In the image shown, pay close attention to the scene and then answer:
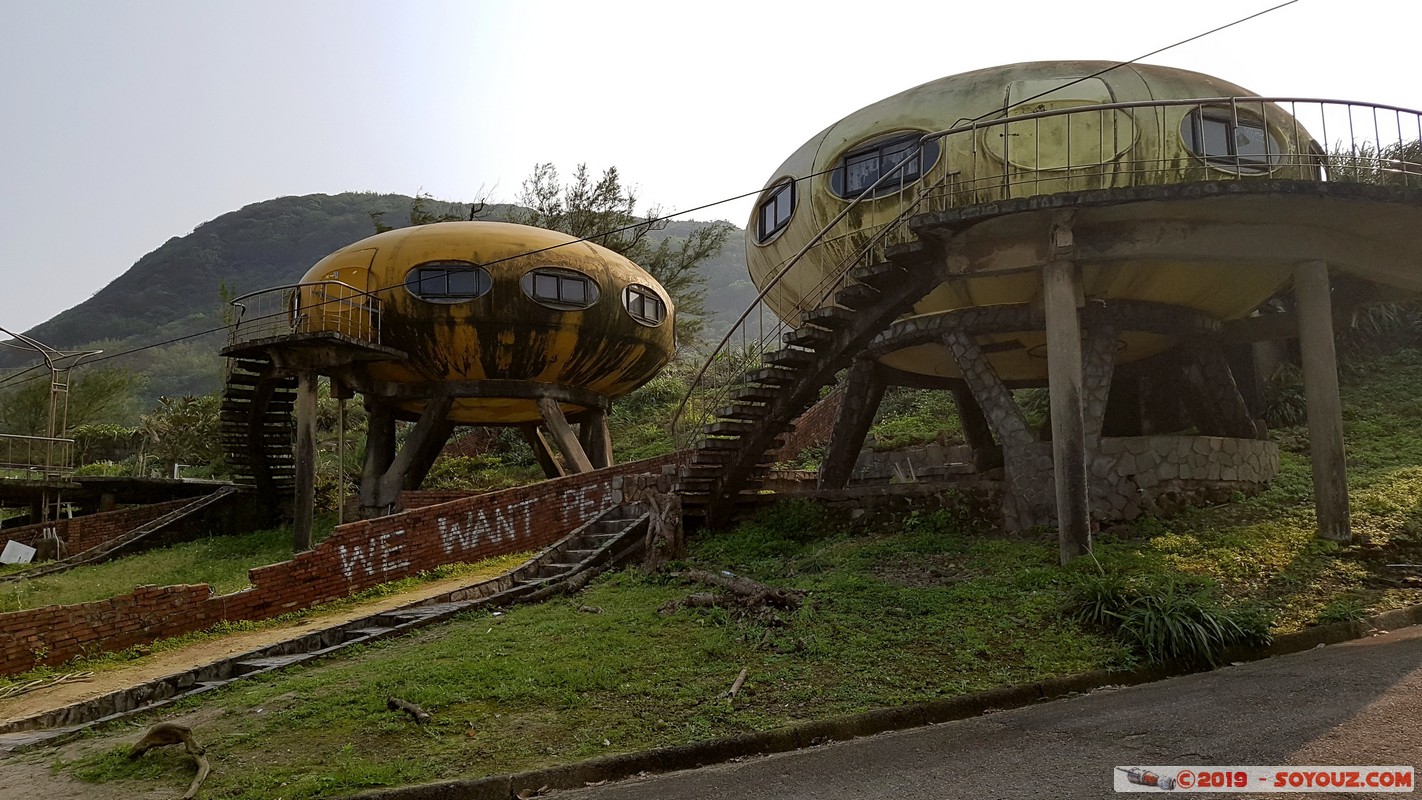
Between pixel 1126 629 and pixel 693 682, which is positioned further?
pixel 1126 629

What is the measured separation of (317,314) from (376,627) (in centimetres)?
1108

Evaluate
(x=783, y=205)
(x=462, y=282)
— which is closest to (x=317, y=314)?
(x=462, y=282)

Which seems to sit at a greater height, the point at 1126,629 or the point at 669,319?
the point at 669,319

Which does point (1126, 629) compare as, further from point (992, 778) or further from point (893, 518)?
point (893, 518)

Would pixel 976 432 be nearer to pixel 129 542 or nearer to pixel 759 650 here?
pixel 759 650

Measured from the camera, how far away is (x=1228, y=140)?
45.8ft

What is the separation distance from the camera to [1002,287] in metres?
14.9

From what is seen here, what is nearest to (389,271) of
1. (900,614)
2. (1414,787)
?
(900,614)

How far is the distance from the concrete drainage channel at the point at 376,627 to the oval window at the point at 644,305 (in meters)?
7.52

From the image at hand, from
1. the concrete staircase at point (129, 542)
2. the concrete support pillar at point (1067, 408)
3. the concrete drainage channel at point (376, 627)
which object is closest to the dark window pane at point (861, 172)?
the concrete support pillar at point (1067, 408)

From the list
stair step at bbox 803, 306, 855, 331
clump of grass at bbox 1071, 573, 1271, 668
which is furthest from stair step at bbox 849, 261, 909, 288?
clump of grass at bbox 1071, 573, 1271, 668

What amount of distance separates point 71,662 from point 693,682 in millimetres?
7765

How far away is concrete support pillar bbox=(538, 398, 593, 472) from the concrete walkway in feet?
51.6

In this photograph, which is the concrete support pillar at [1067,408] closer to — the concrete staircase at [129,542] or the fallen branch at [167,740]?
the fallen branch at [167,740]
